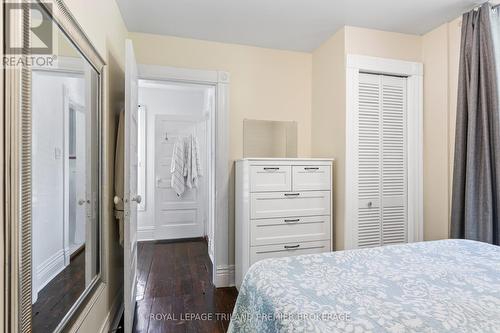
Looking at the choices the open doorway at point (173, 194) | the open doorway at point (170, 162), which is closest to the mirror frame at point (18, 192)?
the open doorway at point (173, 194)

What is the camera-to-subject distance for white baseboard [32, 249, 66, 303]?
96 cm

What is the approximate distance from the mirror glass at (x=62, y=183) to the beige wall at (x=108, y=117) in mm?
169

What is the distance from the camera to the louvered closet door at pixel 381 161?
2494 millimetres

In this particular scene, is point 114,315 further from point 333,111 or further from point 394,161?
point 394,161

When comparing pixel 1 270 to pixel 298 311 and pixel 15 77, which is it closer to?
pixel 15 77

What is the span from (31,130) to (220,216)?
6.49ft

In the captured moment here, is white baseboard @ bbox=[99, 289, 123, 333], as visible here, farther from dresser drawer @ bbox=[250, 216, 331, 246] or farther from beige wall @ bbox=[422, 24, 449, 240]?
beige wall @ bbox=[422, 24, 449, 240]

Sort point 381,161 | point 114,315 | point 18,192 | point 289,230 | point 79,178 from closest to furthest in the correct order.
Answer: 1. point 18,192
2. point 79,178
3. point 114,315
4. point 289,230
5. point 381,161

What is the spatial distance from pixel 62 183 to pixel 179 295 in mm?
1728

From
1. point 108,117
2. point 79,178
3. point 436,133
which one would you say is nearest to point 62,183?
point 79,178

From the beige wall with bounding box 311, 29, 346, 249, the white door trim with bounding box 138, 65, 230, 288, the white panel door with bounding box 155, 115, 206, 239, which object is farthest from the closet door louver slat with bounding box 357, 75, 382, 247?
the white panel door with bounding box 155, 115, 206, 239

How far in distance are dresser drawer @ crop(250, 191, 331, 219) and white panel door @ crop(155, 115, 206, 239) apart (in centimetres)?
228

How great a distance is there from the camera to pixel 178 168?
423 centimetres

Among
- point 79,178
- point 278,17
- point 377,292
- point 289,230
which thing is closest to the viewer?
point 377,292
